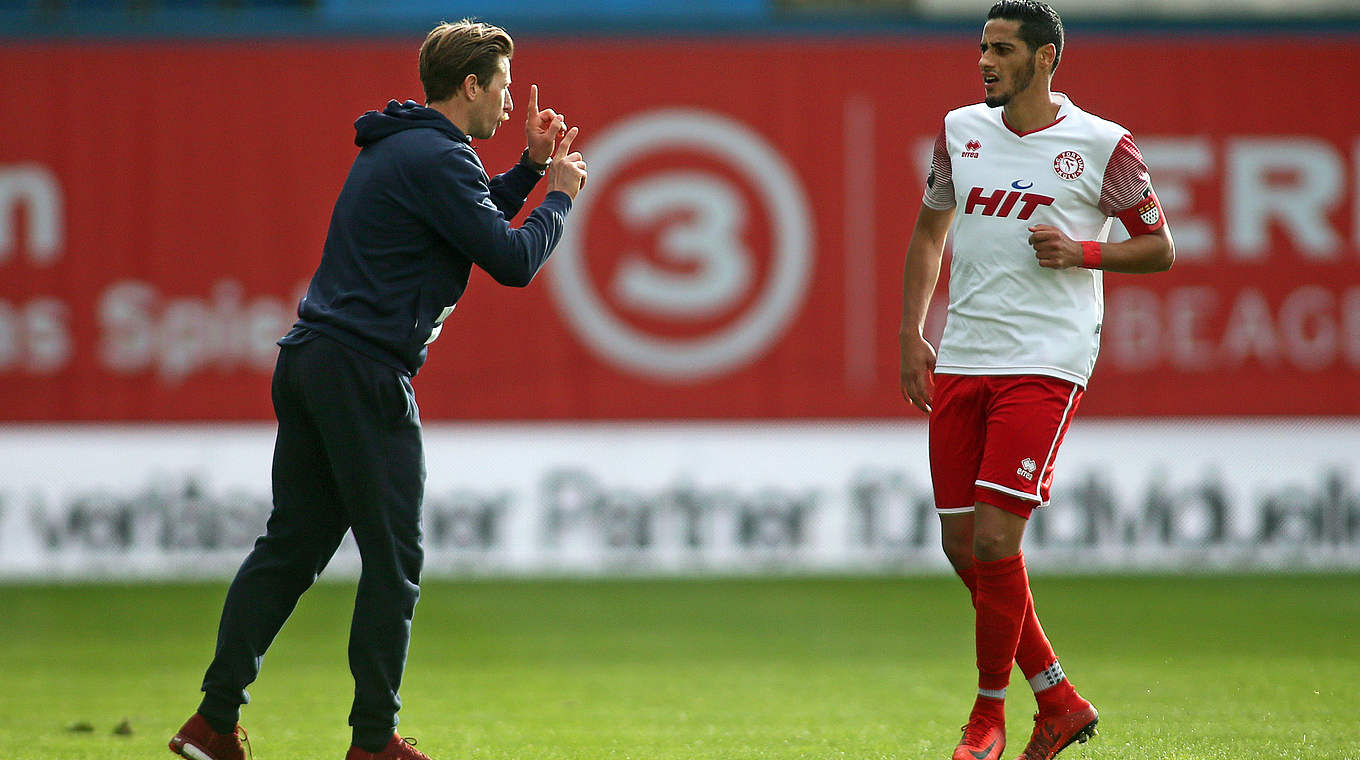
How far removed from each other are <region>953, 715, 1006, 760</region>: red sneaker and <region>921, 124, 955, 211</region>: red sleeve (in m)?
1.51

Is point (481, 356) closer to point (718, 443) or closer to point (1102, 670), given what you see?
point (718, 443)

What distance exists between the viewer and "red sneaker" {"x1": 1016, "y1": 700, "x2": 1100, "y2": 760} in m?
4.38

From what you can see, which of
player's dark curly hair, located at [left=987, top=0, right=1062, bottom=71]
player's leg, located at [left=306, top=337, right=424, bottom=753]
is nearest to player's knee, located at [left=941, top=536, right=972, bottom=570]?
player's dark curly hair, located at [left=987, top=0, right=1062, bottom=71]

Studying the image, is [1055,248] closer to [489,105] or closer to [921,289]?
[921,289]

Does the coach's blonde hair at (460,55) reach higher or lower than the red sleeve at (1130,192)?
higher

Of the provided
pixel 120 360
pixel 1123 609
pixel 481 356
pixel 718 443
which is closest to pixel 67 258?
pixel 120 360

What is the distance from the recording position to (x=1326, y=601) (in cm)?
945

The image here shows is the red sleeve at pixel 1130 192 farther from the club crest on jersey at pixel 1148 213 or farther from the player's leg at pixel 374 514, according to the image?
the player's leg at pixel 374 514

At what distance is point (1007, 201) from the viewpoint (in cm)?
446

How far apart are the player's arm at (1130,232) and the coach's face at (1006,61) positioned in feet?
1.09

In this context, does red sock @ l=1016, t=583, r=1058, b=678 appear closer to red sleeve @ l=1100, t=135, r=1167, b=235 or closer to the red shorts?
the red shorts

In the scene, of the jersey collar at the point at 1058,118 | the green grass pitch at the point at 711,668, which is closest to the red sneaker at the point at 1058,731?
the green grass pitch at the point at 711,668

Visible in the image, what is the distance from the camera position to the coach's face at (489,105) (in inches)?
167

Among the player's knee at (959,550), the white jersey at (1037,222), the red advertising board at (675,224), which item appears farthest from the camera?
the red advertising board at (675,224)
